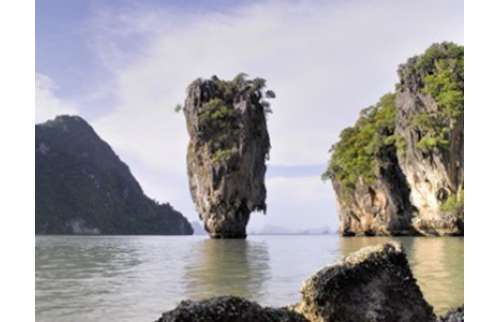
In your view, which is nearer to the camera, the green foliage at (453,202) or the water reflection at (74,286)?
the water reflection at (74,286)

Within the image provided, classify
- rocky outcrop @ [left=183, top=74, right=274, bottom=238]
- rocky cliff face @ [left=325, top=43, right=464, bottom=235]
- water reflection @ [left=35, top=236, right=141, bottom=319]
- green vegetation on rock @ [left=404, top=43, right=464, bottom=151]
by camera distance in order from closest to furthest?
1. water reflection @ [left=35, top=236, right=141, bottom=319]
2. green vegetation on rock @ [left=404, top=43, right=464, bottom=151]
3. rocky cliff face @ [left=325, top=43, right=464, bottom=235]
4. rocky outcrop @ [left=183, top=74, right=274, bottom=238]

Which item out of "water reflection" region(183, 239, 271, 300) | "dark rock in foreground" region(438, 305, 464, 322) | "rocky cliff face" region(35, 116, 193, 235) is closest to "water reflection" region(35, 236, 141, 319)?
"water reflection" region(183, 239, 271, 300)

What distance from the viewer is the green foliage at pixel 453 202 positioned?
31.8 metres

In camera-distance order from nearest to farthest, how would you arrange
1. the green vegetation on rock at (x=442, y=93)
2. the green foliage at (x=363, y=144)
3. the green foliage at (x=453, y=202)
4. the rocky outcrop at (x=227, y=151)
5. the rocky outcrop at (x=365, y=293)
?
1. the rocky outcrop at (x=365, y=293)
2. the green foliage at (x=453, y=202)
3. the green vegetation on rock at (x=442, y=93)
4. the rocky outcrop at (x=227, y=151)
5. the green foliage at (x=363, y=144)

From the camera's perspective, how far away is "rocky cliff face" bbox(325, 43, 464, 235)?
33.2 metres

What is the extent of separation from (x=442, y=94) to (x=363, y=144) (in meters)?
11.5

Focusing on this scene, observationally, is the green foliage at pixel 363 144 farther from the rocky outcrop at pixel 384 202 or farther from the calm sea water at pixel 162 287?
the calm sea water at pixel 162 287

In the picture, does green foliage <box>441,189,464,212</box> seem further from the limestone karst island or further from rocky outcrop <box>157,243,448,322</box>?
rocky outcrop <box>157,243,448,322</box>

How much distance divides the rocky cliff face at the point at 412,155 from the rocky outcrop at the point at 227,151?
8.10 m

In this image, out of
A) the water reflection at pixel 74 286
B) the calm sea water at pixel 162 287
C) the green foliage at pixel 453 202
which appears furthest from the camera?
the green foliage at pixel 453 202

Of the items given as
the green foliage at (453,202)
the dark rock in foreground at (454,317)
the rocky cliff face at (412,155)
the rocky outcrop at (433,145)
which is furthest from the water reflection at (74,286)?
the rocky cliff face at (412,155)

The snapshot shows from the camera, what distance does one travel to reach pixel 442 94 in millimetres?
33719

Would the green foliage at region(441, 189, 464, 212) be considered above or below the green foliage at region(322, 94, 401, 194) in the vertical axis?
below

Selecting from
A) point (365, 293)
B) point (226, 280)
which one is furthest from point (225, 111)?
point (365, 293)
